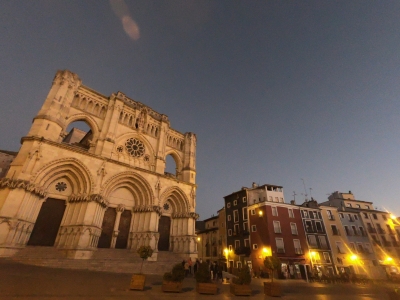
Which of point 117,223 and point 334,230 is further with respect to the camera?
point 334,230

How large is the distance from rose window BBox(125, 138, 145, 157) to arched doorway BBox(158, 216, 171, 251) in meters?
8.53

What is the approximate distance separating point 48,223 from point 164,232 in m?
11.7

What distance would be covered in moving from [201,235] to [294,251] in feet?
70.3

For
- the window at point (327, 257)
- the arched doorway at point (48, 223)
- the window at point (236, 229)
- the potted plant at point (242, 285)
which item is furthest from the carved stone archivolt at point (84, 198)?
the window at point (327, 257)

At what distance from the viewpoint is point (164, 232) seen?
76.6 feet

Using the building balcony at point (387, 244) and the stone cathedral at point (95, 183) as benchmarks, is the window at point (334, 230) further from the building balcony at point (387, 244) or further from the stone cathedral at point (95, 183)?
the stone cathedral at point (95, 183)

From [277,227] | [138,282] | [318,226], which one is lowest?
[138,282]

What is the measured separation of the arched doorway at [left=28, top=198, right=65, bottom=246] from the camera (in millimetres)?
15344

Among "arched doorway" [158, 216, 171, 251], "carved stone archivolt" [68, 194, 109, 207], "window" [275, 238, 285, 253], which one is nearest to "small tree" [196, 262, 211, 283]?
"carved stone archivolt" [68, 194, 109, 207]

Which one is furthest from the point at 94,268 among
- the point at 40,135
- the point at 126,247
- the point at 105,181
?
the point at 40,135

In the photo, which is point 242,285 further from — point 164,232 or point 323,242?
point 323,242

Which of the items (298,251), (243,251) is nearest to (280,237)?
(298,251)

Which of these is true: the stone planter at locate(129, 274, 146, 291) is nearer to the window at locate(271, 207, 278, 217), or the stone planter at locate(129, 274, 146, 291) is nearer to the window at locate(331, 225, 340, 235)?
the window at locate(271, 207, 278, 217)

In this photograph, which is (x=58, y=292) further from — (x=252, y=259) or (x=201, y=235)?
(x=201, y=235)
